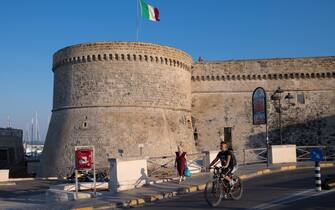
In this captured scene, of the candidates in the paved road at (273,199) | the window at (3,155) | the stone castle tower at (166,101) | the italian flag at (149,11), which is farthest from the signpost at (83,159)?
the window at (3,155)

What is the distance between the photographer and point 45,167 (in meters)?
29.7

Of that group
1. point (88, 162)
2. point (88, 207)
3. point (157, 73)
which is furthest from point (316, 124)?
point (88, 207)

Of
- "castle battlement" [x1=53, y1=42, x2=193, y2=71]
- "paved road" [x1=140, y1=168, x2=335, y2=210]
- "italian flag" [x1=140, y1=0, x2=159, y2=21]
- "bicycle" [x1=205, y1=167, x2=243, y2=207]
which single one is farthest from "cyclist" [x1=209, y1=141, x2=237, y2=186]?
"italian flag" [x1=140, y1=0, x2=159, y2=21]

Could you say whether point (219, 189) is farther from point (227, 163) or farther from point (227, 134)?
point (227, 134)

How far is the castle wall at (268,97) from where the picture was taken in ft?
110

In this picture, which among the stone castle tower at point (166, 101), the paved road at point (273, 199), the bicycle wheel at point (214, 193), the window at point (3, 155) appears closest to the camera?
the paved road at point (273, 199)

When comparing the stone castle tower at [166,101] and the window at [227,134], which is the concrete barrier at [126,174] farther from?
the window at [227,134]

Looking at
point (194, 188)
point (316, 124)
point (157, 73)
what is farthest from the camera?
point (316, 124)

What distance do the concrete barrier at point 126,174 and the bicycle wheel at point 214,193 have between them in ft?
15.4

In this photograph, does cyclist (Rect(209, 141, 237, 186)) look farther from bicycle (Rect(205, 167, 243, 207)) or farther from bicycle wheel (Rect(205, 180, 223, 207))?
bicycle wheel (Rect(205, 180, 223, 207))

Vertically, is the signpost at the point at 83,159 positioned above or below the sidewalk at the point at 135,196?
above

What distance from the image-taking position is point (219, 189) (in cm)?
1034

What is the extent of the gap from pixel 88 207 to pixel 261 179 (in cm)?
722

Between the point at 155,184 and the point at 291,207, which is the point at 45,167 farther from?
the point at 291,207
